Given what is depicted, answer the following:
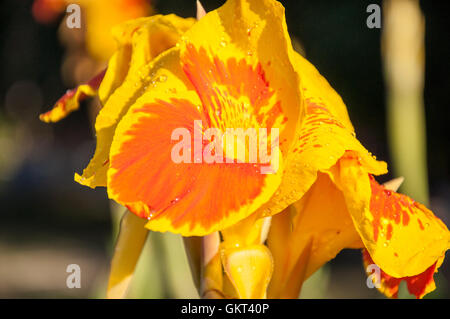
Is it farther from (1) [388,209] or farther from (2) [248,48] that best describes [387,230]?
(2) [248,48]

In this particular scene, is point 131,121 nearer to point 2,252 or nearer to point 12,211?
point 2,252

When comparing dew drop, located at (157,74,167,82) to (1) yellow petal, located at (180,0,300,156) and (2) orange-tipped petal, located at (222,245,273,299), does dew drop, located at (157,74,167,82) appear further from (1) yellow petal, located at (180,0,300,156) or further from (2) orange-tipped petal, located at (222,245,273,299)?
(2) orange-tipped petal, located at (222,245,273,299)

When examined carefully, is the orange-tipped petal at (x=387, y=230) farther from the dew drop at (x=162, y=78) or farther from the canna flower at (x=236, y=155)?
the dew drop at (x=162, y=78)

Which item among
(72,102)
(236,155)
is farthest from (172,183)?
(72,102)

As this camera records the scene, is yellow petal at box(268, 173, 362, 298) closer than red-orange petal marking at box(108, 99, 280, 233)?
No

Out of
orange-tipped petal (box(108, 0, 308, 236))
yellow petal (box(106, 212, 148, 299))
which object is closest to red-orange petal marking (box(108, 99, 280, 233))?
orange-tipped petal (box(108, 0, 308, 236))

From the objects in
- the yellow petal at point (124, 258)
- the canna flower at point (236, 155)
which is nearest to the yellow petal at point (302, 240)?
the canna flower at point (236, 155)

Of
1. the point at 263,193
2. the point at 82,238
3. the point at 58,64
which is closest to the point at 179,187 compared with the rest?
the point at 263,193
